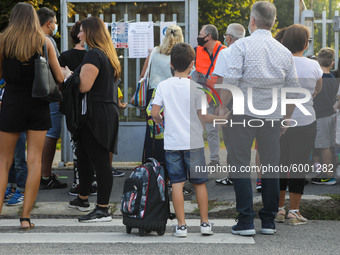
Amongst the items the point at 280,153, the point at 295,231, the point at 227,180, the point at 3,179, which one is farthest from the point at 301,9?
the point at 3,179

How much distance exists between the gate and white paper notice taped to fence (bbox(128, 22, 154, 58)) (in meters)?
0.08

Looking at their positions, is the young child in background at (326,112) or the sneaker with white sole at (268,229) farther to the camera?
the young child in background at (326,112)

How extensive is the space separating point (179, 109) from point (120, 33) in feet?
11.9

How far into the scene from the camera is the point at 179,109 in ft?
17.6

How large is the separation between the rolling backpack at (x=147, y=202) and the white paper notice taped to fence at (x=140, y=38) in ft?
11.8

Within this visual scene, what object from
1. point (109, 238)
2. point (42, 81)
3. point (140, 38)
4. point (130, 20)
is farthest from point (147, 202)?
point (130, 20)

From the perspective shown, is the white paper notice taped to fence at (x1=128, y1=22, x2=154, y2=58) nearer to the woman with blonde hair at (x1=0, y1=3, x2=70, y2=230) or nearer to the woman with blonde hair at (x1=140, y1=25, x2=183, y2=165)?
the woman with blonde hair at (x1=140, y1=25, x2=183, y2=165)

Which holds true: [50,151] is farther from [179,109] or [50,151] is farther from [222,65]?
[222,65]

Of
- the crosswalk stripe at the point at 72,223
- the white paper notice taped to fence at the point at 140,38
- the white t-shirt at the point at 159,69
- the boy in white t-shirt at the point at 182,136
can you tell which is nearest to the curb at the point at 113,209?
the crosswalk stripe at the point at 72,223

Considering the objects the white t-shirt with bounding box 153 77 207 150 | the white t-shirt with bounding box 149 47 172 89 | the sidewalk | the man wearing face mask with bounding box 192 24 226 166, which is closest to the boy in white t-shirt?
the white t-shirt with bounding box 153 77 207 150

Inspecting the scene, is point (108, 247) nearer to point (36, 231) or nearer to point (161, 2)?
point (36, 231)

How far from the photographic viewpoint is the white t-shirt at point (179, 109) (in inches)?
210

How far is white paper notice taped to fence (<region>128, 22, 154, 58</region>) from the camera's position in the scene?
A: 8672mm

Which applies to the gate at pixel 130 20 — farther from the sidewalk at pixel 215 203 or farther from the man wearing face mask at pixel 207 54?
the sidewalk at pixel 215 203
